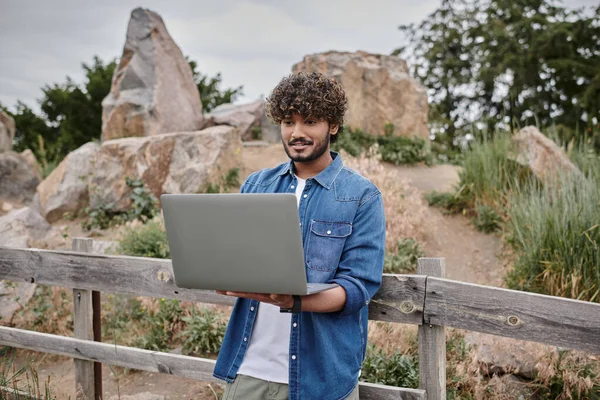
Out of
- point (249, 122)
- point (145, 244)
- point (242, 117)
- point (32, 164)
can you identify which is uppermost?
point (242, 117)

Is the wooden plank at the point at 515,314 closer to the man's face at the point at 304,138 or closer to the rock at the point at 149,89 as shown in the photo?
the man's face at the point at 304,138

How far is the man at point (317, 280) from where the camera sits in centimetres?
213

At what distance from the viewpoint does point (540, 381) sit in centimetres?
382

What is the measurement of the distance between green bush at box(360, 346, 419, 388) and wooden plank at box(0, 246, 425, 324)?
110 centimetres

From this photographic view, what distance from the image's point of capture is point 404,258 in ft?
19.8

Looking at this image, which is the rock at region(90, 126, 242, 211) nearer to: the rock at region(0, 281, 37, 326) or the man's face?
the rock at region(0, 281, 37, 326)

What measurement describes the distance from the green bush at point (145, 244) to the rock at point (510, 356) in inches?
142

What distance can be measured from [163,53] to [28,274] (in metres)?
8.17

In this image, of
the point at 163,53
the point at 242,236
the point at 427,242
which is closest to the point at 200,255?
the point at 242,236

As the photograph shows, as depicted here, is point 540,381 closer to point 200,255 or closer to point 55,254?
point 200,255

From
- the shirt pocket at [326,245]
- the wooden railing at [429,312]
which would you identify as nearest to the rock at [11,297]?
the wooden railing at [429,312]

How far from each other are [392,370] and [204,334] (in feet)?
5.73

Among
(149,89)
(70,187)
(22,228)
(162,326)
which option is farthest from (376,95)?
(162,326)

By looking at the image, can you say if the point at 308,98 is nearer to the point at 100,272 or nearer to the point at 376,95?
the point at 100,272
